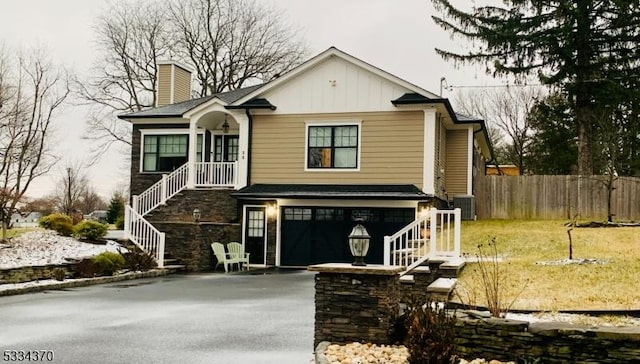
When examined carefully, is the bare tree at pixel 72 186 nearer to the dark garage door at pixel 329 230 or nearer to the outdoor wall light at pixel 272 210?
the outdoor wall light at pixel 272 210

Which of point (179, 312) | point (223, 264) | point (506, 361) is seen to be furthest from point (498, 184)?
point (506, 361)

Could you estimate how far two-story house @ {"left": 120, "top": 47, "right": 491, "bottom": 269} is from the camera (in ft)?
63.5

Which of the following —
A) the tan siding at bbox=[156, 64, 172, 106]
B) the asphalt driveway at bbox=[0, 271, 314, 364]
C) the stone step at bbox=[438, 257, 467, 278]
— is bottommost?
the asphalt driveway at bbox=[0, 271, 314, 364]

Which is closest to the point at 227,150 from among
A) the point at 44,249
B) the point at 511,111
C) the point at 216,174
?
the point at 216,174

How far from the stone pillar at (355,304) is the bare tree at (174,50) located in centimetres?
3260

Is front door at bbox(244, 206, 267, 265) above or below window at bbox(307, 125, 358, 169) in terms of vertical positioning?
below

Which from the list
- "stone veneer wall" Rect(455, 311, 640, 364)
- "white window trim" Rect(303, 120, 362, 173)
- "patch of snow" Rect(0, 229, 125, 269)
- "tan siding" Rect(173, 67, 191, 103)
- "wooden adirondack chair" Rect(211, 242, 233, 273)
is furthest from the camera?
"tan siding" Rect(173, 67, 191, 103)

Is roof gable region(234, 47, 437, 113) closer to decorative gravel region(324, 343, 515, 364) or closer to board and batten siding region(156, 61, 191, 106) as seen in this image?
board and batten siding region(156, 61, 191, 106)

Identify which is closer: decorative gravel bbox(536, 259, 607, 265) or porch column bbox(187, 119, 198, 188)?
decorative gravel bbox(536, 259, 607, 265)

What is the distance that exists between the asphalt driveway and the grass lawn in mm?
2819

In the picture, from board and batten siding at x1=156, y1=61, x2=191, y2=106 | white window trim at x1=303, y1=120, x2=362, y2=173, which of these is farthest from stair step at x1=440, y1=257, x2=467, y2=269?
board and batten siding at x1=156, y1=61, x2=191, y2=106

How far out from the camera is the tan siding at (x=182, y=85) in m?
26.4

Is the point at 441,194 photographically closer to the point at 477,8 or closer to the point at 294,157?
the point at 294,157

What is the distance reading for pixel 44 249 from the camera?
17.8 m
